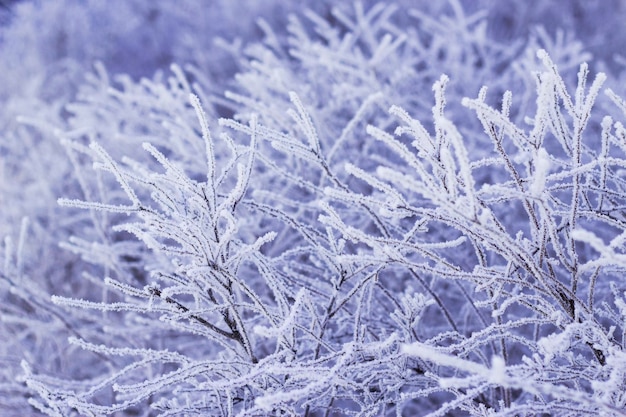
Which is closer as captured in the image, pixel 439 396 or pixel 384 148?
pixel 439 396

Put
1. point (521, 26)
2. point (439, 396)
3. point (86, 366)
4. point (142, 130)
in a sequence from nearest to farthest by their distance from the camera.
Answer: point (439, 396), point (86, 366), point (142, 130), point (521, 26)

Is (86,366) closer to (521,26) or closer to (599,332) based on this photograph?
(599,332)

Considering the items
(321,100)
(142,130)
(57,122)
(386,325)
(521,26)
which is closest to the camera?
(386,325)

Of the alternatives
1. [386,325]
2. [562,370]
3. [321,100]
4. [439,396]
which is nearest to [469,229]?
[562,370]

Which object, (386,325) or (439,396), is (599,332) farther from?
(439,396)

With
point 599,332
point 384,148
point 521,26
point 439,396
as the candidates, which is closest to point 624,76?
point 521,26

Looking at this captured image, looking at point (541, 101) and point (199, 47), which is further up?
point (199, 47)

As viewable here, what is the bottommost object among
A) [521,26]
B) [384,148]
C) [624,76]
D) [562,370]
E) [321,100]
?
[562,370]
